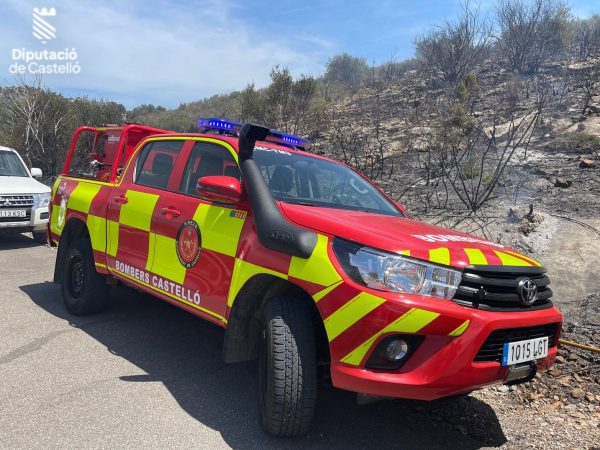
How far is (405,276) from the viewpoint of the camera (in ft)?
8.75

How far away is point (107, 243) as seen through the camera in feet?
15.6

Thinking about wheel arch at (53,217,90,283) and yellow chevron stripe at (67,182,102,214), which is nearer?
yellow chevron stripe at (67,182,102,214)

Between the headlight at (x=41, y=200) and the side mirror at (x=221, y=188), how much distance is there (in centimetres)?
681

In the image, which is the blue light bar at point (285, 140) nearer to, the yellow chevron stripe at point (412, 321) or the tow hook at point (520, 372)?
the yellow chevron stripe at point (412, 321)

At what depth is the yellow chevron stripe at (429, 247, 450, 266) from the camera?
8.83 ft

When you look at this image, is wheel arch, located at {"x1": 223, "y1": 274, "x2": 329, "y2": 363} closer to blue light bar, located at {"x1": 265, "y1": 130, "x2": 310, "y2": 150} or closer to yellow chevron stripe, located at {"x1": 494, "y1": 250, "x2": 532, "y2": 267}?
yellow chevron stripe, located at {"x1": 494, "y1": 250, "x2": 532, "y2": 267}

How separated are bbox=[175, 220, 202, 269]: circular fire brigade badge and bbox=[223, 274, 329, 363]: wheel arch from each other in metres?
0.57

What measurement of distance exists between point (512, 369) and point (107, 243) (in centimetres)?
357

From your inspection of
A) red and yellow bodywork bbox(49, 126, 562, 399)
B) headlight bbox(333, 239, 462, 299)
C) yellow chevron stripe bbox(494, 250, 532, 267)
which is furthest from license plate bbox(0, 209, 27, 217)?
yellow chevron stripe bbox(494, 250, 532, 267)

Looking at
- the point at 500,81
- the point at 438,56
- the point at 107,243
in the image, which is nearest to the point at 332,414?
the point at 107,243

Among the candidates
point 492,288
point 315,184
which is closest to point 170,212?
point 315,184

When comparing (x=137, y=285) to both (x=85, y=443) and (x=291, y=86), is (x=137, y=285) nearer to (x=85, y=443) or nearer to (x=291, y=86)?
(x=85, y=443)

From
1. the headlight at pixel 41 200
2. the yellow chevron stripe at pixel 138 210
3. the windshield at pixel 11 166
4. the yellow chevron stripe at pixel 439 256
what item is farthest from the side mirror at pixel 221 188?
the windshield at pixel 11 166

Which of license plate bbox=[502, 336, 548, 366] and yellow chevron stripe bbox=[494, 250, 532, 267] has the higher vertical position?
yellow chevron stripe bbox=[494, 250, 532, 267]
